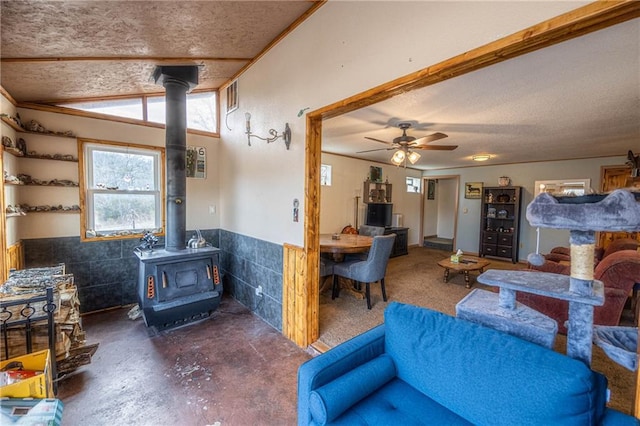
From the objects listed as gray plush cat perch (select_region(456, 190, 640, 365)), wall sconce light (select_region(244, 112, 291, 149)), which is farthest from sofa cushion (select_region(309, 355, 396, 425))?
wall sconce light (select_region(244, 112, 291, 149))

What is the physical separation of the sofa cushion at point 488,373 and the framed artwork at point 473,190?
6.45m

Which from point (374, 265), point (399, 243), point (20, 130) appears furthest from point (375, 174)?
point (20, 130)

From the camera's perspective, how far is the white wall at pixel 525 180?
5.43 metres

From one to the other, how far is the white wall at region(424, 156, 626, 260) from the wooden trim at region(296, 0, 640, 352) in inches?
236

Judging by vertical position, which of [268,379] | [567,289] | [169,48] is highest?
[169,48]

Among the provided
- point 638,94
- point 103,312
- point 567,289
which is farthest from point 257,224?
point 638,94

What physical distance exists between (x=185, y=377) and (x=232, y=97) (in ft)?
11.1

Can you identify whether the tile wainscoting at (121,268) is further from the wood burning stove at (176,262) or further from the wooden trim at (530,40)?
the wooden trim at (530,40)

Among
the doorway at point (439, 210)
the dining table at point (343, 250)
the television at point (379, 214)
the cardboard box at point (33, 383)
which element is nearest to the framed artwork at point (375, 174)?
the television at point (379, 214)

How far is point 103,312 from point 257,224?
7.25ft

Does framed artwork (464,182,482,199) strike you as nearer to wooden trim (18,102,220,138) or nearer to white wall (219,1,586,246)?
white wall (219,1,586,246)

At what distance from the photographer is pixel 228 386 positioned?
205cm

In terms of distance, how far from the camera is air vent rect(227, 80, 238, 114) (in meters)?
3.70

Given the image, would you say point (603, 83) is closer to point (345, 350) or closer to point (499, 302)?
point (499, 302)
